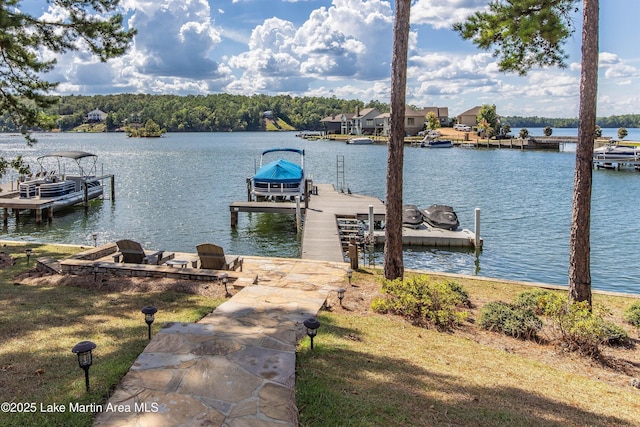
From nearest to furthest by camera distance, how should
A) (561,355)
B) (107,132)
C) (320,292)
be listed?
1. (561,355)
2. (320,292)
3. (107,132)

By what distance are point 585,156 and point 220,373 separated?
668 cm

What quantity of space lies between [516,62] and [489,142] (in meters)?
88.3

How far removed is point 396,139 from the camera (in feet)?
29.6

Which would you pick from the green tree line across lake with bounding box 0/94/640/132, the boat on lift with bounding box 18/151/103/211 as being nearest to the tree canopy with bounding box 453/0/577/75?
the boat on lift with bounding box 18/151/103/211

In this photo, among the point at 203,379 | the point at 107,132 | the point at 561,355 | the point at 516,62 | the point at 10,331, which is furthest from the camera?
the point at 107,132

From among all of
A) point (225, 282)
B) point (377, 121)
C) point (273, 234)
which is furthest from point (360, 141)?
point (225, 282)

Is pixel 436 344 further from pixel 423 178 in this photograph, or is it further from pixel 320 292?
pixel 423 178

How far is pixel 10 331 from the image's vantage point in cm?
623

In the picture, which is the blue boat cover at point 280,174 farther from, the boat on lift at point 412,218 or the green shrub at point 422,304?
the green shrub at point 422,304

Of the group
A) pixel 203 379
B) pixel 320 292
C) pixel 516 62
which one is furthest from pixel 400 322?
pixel 516 62

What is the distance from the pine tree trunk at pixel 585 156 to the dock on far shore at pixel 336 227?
6859mm

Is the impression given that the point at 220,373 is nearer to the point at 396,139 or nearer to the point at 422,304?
the point at 422,304

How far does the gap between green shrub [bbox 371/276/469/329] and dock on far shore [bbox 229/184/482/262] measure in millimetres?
5599

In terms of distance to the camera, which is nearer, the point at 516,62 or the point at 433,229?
the point at 516,62
